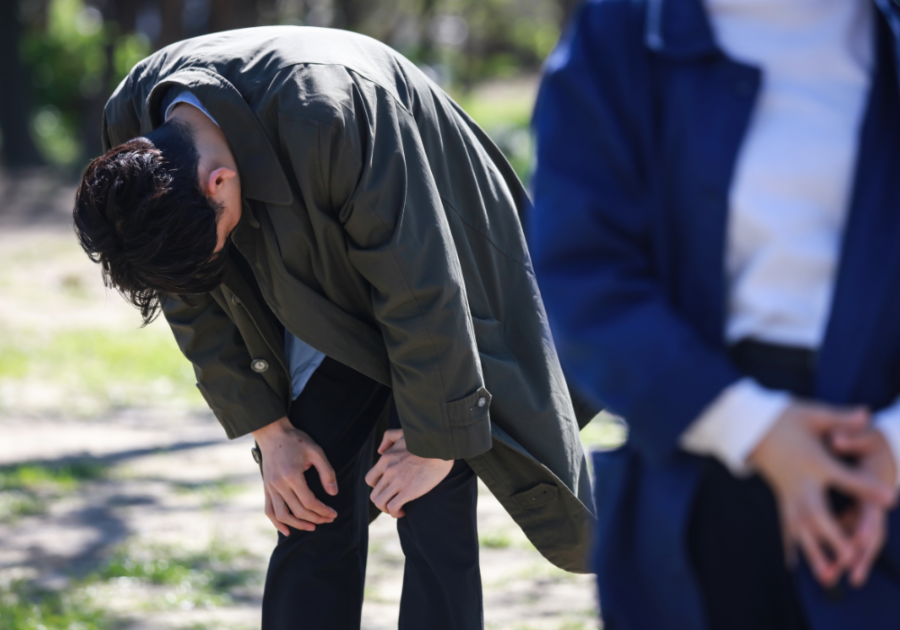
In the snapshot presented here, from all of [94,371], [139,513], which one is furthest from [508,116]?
[139,513]

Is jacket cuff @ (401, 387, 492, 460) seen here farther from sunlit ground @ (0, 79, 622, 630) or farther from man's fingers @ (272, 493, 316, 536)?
sunlit ground @ (0, 79, 622, 630)

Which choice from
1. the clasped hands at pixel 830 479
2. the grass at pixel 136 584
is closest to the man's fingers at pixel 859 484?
the clasped hands at pixel 830 479

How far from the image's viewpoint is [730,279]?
1245mm

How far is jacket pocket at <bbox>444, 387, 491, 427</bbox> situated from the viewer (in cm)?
204

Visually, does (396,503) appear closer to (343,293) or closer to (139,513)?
(343,293)

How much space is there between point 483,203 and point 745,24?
3.59 feet

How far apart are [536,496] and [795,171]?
1.26 meters

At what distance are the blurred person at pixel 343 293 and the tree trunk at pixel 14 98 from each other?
15393mm

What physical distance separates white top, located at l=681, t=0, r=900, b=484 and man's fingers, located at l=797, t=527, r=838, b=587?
10cm

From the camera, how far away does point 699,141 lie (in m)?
1.22

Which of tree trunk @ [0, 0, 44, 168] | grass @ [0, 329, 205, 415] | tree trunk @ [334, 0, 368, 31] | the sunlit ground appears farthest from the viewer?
tree trunk @ [334, 0, 368, 31]

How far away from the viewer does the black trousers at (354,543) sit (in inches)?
85.7

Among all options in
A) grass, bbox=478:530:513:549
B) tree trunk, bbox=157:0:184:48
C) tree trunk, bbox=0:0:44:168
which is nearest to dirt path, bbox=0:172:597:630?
grass, bbox=478:530:513:549

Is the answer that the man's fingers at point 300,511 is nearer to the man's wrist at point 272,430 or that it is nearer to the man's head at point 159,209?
the man's wrist at point 272,430
